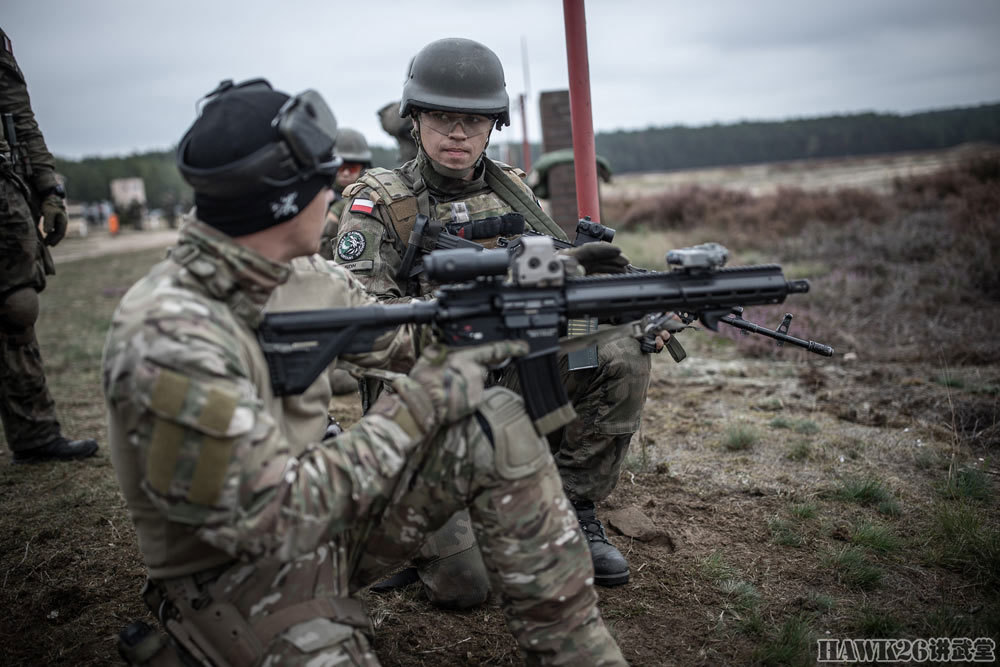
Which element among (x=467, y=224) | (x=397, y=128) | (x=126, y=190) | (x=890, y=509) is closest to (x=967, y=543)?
(x=890, y=509)

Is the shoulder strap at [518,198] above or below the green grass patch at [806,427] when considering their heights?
above

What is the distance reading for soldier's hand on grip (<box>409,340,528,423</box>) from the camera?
2322mm

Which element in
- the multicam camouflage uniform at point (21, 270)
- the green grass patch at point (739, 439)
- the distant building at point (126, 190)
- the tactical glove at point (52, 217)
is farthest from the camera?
the distant building at point (126, 190)

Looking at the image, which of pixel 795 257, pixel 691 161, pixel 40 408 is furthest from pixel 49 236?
pixel 691 161

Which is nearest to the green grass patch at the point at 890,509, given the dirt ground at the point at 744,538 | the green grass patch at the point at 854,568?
the dirt ground at the point at 744,538

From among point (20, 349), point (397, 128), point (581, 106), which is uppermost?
point (397, 128)

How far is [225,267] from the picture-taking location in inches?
88.7

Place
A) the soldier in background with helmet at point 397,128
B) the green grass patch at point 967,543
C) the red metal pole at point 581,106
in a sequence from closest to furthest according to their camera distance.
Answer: the green grass patch at point 967,543, the red metal pole at point 581,106, the soldier in background with helmet at point 397,128

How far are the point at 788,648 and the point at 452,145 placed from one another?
114 inches

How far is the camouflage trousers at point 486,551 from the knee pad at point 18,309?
3.60 m

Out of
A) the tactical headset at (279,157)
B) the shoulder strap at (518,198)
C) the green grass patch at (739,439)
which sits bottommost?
the green grass patch at (739,439)

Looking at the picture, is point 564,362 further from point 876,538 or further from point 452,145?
point 876,538

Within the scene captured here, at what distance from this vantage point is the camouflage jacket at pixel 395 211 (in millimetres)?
3699

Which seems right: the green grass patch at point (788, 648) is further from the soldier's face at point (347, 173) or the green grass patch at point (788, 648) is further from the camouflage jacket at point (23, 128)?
the soldier's face at point (347, 173)
